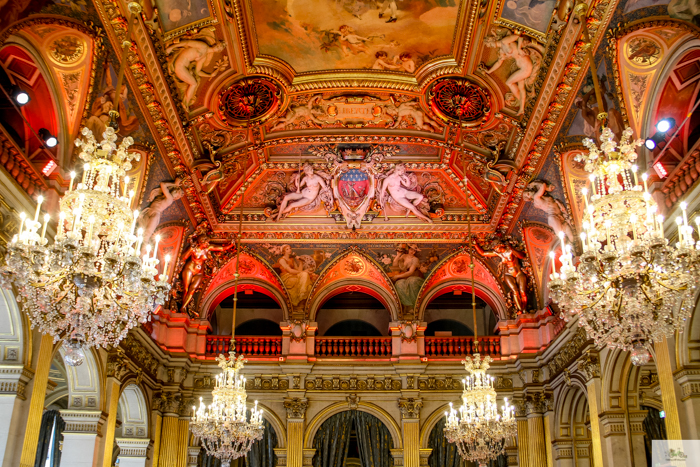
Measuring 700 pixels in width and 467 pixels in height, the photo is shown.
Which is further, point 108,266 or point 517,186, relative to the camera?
point 517,186

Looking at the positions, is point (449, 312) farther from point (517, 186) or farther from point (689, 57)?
point (689, 57)

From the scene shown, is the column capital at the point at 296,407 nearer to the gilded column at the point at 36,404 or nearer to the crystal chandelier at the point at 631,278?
the gilded column at the point at 36,404

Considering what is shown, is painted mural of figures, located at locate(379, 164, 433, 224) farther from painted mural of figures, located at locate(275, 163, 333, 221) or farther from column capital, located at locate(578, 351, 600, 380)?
column capital, located at locate(578, 351, 600, 380)

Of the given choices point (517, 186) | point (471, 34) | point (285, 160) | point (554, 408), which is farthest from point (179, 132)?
point (554, 408)

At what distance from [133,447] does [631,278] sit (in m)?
11.8

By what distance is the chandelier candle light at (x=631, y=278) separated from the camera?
6645mm

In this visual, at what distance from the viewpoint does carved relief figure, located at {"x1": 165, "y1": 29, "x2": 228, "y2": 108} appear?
11.2 meters

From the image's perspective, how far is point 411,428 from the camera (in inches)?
632

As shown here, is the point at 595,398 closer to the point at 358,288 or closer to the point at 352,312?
the point at 358,288

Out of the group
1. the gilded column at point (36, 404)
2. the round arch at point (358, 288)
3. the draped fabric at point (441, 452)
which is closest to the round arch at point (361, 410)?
the draped fabric at point (441, 452)

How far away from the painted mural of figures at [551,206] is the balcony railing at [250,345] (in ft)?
24.1

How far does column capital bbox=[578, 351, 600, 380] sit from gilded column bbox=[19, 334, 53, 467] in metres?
9.42

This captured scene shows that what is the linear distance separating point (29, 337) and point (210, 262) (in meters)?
7.51

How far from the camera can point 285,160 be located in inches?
611
